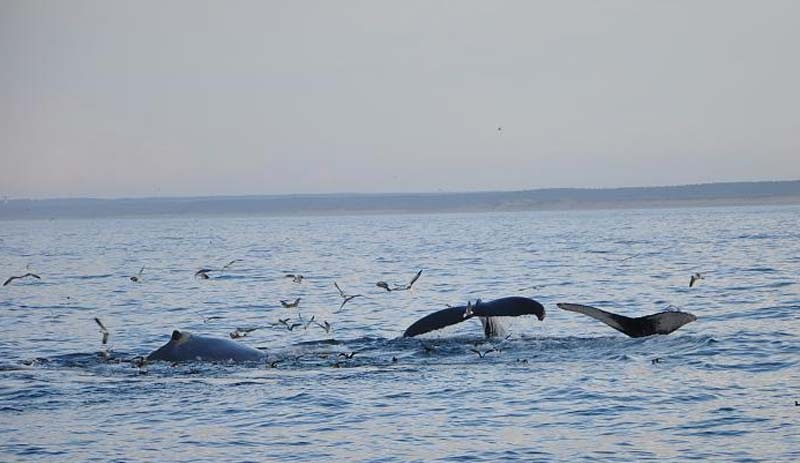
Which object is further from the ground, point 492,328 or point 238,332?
point 492,328

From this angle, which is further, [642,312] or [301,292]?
[301,292]

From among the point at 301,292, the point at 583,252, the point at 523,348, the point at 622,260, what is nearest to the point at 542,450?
the point at 523,348

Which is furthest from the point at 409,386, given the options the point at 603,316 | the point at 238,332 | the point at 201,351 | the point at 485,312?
the point at 238,332

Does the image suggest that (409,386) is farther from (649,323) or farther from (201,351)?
(649,323)

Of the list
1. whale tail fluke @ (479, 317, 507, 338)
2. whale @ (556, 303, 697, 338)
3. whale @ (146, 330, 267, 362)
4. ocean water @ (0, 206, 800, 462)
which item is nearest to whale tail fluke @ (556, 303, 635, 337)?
whale @ (556, 303, 697, 338)

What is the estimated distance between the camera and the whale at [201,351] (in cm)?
1858

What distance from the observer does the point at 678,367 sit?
17.7 m

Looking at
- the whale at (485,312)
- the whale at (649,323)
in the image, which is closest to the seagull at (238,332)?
the whale at (485,312)

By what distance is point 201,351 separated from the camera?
61.2ft

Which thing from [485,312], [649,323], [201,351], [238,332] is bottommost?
[238,332]

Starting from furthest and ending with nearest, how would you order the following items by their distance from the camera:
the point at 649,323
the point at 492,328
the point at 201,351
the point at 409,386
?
the point at 492,328, the point at 649,323, the point at 201,351, the point at 409,386

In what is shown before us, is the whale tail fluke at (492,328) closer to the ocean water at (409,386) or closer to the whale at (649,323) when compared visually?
the ocean water at (409,386)

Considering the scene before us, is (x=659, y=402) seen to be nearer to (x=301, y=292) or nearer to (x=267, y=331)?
(x=267, y=331)

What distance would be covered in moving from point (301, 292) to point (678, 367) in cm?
2111
